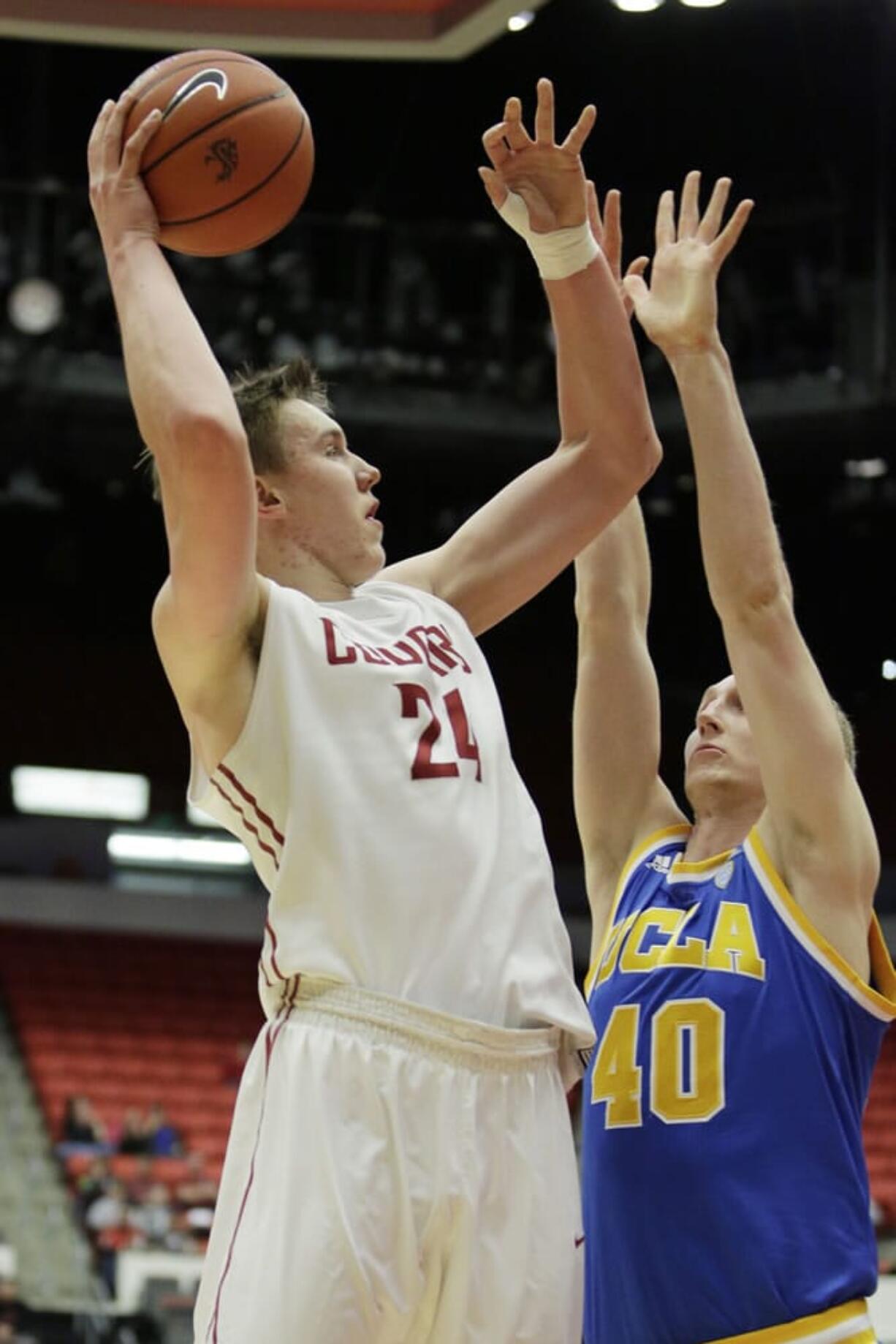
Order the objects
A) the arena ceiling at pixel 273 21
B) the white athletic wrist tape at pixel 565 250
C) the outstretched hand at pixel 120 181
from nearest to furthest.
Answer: the outstretched hand at pixel 120 181 → the white athletic wrist tape at pixel 565 250 → the arena ceiling at pixel 273 21

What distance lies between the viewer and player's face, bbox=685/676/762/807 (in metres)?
3.81

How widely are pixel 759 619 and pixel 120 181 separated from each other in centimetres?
142

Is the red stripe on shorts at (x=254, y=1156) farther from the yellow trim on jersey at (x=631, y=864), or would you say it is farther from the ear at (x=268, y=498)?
the yellow trim on jersey at (x=631, y=864)

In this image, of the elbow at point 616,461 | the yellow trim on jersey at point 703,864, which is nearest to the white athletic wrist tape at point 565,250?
the elbow at point 616,461

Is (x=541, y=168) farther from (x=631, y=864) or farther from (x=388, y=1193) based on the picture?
(x=388, y=1193)

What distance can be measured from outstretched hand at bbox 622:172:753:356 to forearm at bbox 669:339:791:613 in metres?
0.04

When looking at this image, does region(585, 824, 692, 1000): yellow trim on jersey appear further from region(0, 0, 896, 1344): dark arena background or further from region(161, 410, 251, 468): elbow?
region(0, 0, 896, 1344): dark arena background

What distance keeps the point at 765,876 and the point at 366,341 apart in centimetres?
1295

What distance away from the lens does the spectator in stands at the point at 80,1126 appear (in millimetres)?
15031

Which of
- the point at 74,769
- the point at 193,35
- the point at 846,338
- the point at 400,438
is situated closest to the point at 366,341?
the point at 400,438

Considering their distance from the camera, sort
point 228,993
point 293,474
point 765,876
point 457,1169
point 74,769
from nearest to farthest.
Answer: point 457,1169, point 293,474, point 765,876, point 228,993, point 74,769

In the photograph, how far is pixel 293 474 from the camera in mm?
2967

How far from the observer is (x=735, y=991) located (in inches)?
135

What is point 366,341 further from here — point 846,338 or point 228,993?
point 228,993
